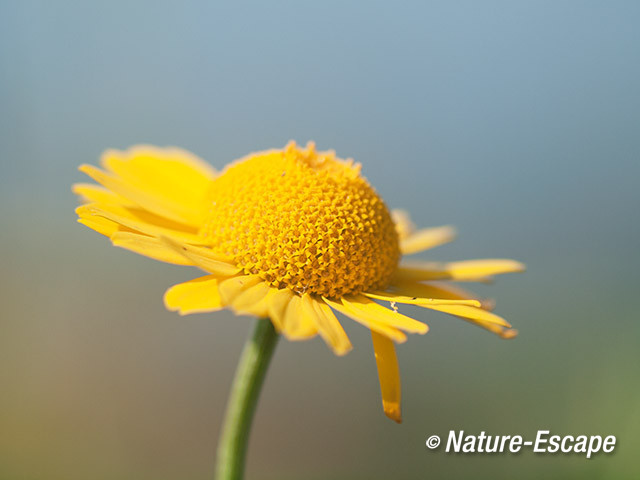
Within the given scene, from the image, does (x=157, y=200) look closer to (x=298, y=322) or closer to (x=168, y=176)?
(x=168, y=176)

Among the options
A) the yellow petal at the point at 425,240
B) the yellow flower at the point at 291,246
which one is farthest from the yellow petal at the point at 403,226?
the yellow flower at the point at 291,246

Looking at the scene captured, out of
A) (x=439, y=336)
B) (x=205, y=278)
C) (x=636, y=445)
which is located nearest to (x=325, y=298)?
(x=205, y=278)

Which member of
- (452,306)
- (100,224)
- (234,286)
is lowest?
(234,286)
